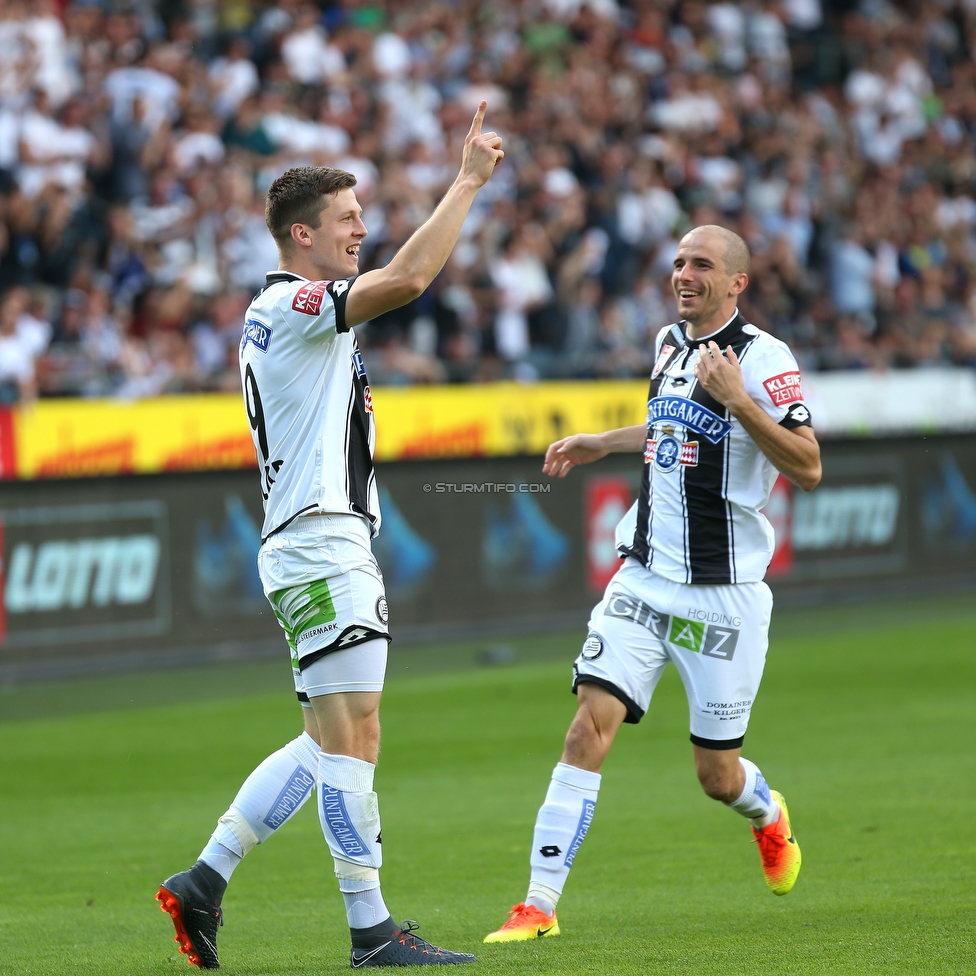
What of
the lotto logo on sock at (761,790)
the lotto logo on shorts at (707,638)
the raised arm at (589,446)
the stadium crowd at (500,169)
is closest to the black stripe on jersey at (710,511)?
the lotto logo on shorts at (707,638)

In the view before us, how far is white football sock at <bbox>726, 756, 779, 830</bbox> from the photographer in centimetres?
623

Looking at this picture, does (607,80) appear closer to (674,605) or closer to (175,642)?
(175,642)

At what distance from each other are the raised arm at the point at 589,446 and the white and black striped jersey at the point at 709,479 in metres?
0.26

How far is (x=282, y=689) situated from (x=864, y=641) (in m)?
5.32

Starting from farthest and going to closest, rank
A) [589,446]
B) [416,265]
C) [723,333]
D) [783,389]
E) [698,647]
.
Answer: [589,446]
[723,333]
[698,647]
[783,389]
[416,265]

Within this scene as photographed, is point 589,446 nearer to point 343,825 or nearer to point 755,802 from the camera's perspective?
point 755,802

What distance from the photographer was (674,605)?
603 centimetres

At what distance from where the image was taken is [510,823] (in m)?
8.11

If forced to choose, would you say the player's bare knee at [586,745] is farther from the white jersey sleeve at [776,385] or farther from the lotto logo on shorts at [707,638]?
the white jersey sleeve at [776,385]

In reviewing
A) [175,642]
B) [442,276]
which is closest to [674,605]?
[175,642]

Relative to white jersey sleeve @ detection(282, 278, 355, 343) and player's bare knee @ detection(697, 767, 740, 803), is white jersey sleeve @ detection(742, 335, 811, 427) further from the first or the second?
white jersey sleeve @ detection(282, 278, 355, 343)

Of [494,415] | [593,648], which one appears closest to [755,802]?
[593,648]

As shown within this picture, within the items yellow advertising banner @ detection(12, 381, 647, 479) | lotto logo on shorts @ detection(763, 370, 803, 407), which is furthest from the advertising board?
lotto logo on shorts @ detection(763, 370, 803, 407)

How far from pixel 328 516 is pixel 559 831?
1547mm
